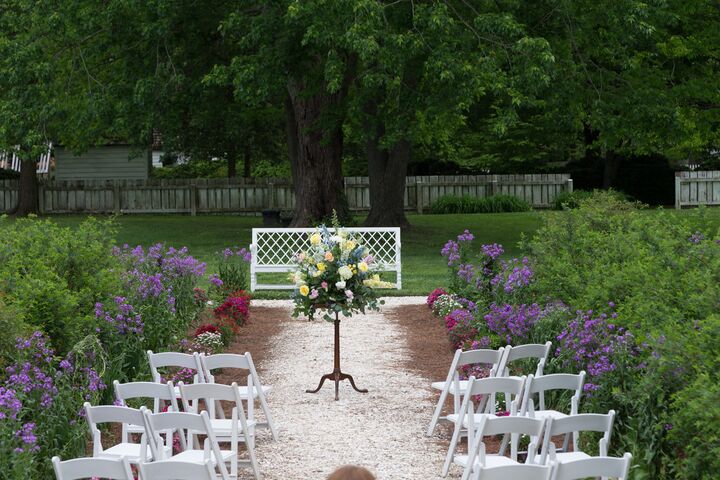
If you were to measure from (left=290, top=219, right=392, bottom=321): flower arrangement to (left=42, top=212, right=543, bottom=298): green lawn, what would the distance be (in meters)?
7.31

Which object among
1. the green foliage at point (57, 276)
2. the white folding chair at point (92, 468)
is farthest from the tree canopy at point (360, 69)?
the white folding chair at point (92, 468)

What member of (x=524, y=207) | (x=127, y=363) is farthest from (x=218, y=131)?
(x=127, y=363)

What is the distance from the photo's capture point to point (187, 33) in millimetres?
24859

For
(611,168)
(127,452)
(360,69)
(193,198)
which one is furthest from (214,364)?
(611,168)

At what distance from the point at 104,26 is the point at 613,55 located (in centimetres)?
1061

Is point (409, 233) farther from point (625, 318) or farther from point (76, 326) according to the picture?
point (625, 318)

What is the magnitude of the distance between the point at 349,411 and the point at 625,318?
2.67 metres

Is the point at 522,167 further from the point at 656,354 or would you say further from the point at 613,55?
the point at 656,354

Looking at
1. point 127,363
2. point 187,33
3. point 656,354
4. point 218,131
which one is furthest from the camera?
point 218,131

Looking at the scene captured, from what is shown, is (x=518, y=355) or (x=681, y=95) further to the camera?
(x=681, y=95)

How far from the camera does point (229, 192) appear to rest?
126 ft

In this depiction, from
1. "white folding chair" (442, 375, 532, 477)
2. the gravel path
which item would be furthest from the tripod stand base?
"white folding chair" (442, 375, 532, 477)

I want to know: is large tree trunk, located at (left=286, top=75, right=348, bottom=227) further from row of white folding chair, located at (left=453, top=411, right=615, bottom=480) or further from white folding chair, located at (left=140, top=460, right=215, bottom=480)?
white folding chair, located at (left=140, top=460, right=215, bottom=480)

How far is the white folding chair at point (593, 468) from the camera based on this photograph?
536 centimetres
